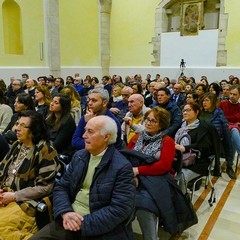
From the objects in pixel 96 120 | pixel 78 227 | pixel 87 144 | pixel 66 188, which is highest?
pixel 96 120

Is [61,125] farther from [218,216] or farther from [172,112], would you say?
[218,216]

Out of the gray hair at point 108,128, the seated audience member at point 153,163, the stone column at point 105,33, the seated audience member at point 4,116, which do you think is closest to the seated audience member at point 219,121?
the seated audience member at point 153,163

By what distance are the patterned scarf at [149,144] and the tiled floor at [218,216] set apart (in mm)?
784

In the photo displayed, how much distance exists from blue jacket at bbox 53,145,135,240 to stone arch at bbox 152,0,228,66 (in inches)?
443

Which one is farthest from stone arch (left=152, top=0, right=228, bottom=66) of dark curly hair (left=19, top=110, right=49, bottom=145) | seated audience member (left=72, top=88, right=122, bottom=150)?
dark curly hair (left=19, top=110, right=49, bottom=145)

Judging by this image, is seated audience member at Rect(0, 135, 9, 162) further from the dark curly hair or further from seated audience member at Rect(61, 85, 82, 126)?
seated audience member at Rect(61, 85, 82, 126)

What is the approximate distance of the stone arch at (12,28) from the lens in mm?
10133

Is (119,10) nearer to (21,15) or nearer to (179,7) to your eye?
(179,7)

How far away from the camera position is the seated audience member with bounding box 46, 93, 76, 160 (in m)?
3.04

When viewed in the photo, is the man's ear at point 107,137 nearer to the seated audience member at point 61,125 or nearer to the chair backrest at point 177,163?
the chair backrest at point 177,163

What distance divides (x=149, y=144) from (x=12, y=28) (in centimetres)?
977

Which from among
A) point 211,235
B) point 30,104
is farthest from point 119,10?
point 211,235

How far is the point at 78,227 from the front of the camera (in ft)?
5.49

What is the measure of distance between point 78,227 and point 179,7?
13.0 meters
